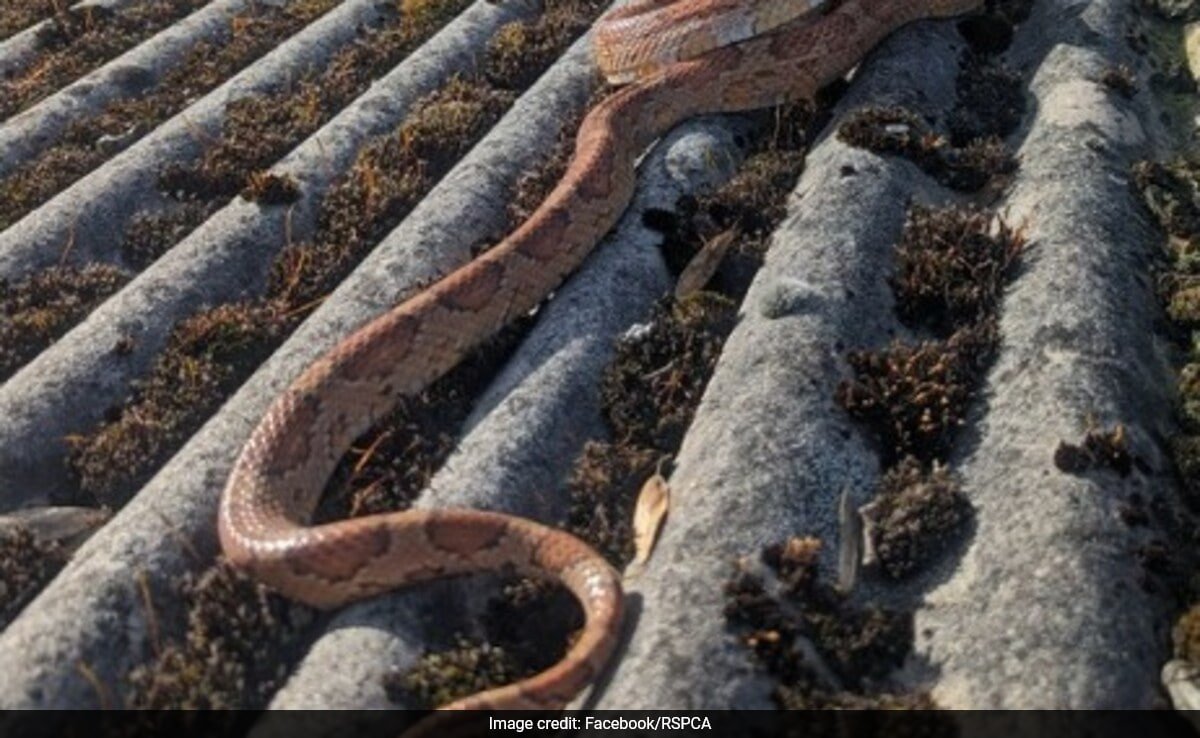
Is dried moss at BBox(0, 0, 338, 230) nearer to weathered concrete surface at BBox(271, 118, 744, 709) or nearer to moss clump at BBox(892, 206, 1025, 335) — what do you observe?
weathered concrete surface at BBox(271, 118, 744, 709)

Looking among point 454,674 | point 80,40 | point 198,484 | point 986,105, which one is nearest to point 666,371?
point 454,674

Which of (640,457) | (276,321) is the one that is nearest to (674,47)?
(276,321)

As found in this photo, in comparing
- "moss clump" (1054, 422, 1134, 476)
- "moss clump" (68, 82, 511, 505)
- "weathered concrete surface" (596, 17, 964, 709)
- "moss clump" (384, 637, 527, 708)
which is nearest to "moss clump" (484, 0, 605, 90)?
"moss clump" (68, 82, 511, 505)

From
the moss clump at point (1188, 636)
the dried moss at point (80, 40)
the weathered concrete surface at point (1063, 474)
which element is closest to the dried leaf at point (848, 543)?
the weathered concrete surface at point (1063, 474)

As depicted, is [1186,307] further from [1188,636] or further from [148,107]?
[148,107]

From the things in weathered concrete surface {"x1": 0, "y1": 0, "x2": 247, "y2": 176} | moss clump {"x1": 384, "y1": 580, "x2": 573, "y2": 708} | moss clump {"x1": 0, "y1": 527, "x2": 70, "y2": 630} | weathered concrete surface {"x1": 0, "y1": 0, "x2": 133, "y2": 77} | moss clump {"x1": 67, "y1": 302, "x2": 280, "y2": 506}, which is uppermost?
weathered concrete surface {"x1": 0, "y1": 0, "x2": 133, "y2": 77}

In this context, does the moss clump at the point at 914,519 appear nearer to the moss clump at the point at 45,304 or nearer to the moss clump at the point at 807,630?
the moss clump at the point at 807,630

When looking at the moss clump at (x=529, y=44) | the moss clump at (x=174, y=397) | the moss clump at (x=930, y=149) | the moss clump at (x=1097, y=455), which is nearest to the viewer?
the moss clump at (x=1097, y=455)
